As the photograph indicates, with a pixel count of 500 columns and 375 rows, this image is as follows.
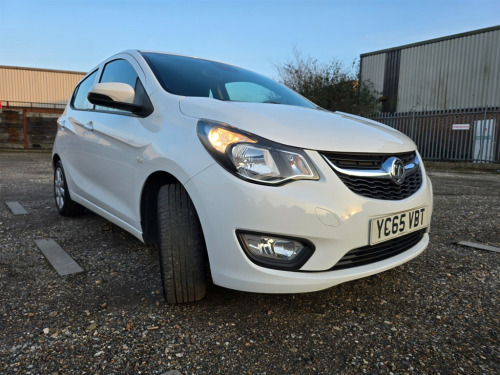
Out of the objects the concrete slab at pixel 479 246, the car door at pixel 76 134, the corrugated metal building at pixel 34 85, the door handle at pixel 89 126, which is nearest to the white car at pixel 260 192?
the door handle at pixel 89 126

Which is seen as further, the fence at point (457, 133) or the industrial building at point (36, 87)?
the industrial building at point (36, 87)

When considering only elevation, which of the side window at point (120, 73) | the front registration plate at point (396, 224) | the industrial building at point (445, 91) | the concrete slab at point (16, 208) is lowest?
the concrete slab at point (16, 208)

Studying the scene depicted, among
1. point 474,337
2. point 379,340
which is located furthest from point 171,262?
point 474,337

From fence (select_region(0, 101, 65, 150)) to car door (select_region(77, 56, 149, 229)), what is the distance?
14632 millimetres

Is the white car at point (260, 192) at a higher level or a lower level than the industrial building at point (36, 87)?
lower

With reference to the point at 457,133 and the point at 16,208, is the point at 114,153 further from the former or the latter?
A: the point at 457,133

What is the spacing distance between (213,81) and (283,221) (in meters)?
1.34

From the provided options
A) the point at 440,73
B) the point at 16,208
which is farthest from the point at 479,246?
the point at 440,73

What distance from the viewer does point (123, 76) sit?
2576 millimetres

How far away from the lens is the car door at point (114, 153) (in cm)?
216

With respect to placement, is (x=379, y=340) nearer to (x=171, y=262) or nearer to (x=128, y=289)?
(x=171, y=262)

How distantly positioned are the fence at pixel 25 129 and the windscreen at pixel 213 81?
15.0 meters

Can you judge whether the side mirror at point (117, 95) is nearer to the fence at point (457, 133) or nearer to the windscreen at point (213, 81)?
the windscreen at point (213, 81)

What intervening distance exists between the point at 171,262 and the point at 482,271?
205 cm
